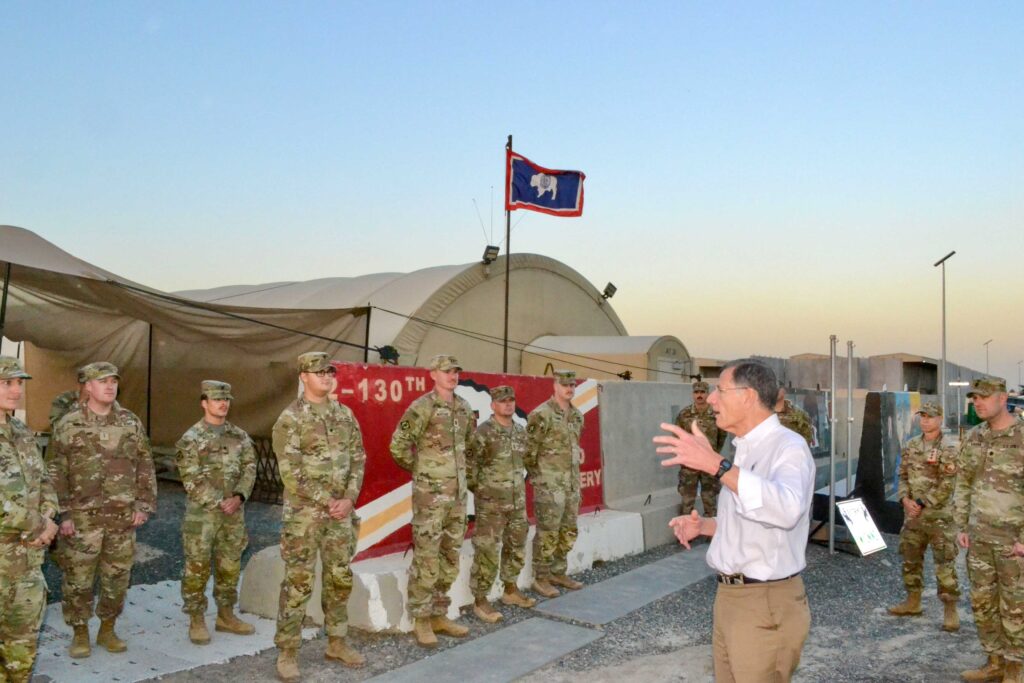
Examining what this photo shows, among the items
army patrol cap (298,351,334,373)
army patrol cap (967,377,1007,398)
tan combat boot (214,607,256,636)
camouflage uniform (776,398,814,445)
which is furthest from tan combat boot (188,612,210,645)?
camouflage uniform (776,398,814,445)

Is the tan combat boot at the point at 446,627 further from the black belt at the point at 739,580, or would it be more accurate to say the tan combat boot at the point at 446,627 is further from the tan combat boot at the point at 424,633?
the black belt at the point at 739,580

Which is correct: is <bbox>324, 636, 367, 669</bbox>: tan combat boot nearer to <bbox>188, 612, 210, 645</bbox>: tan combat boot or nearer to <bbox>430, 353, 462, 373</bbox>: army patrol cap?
<bbox>188, 612, 210, 645</bbox>: tan combat boot

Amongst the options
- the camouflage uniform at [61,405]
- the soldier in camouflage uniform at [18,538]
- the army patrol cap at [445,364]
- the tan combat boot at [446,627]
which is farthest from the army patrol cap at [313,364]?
the camouflage uniform at [61,405]

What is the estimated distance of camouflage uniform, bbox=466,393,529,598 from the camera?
22.0 feet

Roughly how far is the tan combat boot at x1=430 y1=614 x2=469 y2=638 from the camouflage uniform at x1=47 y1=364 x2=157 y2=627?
222 cm

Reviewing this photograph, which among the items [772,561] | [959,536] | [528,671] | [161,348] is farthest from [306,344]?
[772,561]

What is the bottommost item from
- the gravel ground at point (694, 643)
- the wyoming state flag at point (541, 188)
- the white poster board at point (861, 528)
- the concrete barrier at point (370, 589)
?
the gravel ground at point (694, 643)

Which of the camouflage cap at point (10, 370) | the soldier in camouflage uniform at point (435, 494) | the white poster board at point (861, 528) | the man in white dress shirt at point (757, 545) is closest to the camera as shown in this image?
the man in white dress shirt at point (757, 545)

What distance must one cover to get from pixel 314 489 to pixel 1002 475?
4562 millimetres

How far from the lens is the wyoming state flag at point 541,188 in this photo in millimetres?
13906

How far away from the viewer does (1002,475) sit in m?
5.38

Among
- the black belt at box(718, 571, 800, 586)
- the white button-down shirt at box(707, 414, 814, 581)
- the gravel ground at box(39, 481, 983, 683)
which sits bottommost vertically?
the gravel ground at box(39, 481, 983, 683)

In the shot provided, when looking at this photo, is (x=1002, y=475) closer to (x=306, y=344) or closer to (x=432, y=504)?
(x=432, y=504)

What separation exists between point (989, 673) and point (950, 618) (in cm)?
129
